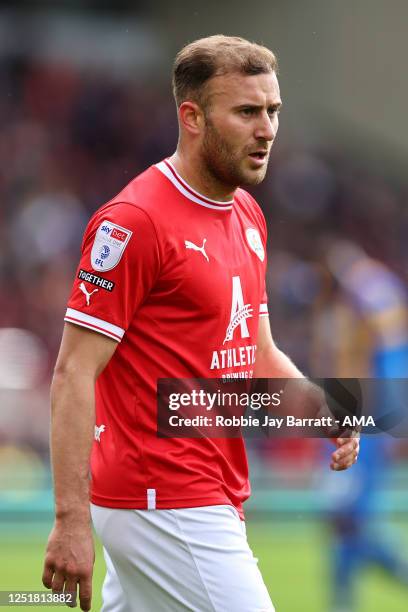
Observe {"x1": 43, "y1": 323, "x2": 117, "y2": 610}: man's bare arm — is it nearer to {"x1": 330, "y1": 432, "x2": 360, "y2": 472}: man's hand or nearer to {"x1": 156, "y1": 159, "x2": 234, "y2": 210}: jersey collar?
{"x1": 156, "y1": 159, "x2": 234, "y2": 210}: jersey collar

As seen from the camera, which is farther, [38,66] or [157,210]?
[38,66]

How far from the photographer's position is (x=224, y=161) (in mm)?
3631

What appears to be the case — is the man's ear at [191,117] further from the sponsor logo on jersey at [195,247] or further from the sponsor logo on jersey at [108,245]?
the sponsor logo on jersey at [108,245]

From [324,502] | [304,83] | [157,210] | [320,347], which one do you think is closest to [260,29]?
[304,83]

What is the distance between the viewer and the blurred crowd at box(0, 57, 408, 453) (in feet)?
35.4

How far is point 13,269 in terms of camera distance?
12.0m

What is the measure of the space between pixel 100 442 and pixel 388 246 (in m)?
10.9

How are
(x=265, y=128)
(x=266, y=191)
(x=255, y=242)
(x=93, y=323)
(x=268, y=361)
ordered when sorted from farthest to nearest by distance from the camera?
1. (x=266, y=191)
2. (x=268, y=361)
3. (x=255, y=242)
4. (x=265, y=128)
5. (x=93, y=323)

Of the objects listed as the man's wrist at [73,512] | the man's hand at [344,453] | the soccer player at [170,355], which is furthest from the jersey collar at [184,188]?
the man's wrist at [73,512]

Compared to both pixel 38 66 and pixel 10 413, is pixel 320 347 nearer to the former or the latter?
pixel 10 413

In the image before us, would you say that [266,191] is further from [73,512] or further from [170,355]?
[73,512]

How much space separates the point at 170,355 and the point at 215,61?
90 centimetres

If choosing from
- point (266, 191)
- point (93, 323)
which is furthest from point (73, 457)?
point (266, 191)

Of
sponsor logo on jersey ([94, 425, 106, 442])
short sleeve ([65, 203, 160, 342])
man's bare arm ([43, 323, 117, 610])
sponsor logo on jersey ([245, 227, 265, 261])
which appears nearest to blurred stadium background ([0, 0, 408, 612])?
sponsor logo on jersey ([245, 227, 265, 261])
